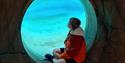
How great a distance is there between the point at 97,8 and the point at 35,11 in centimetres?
72

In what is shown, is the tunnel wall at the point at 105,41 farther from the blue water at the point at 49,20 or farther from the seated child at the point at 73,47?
the blue water at the point at 49,20

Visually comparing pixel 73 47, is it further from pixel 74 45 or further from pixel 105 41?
pixel 105 41

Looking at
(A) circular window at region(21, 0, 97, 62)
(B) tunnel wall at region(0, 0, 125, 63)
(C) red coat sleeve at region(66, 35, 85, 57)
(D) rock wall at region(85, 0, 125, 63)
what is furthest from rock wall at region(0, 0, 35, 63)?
(D) rock wall at region(85, 0, 125, 63)

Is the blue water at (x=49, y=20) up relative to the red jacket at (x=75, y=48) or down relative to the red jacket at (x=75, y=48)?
up

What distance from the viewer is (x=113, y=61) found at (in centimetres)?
144

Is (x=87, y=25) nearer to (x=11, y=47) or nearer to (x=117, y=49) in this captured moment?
(x=117, y=49)

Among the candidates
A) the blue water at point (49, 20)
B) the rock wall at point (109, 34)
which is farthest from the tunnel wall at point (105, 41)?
the blue water at point (49, 20)

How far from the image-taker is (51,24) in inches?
77.9

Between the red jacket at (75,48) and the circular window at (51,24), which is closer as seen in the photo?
the red jacket at (75,48)

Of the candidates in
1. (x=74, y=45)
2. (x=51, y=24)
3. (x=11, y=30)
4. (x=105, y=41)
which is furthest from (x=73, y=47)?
(x=51, y=24)

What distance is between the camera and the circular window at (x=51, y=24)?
4.84 feet

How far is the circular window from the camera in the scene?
4.84 ft

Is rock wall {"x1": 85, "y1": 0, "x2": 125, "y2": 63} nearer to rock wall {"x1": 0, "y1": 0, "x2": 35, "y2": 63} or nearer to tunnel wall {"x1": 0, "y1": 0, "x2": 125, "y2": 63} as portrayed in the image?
tunnel wall {"x1": 0, "y1": 0, "x2": 125, "y2": 63}

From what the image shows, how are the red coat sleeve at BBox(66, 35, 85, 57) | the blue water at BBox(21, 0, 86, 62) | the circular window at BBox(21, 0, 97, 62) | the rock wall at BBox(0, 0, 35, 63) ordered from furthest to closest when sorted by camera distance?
the blue water at BBox(21, 0, 86, 62)
the circular window at BBox(21, 0, 97, 62)
the red coat sleeve at BBox(66, 35, 85, 57)
the rock wall at BBox(0, 0, 35, 63)
